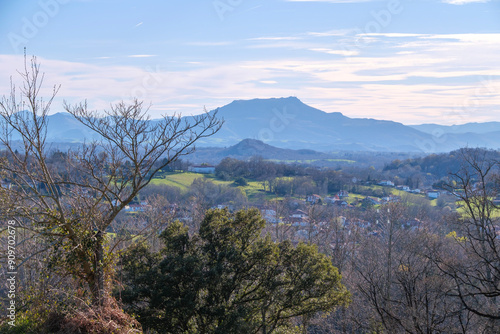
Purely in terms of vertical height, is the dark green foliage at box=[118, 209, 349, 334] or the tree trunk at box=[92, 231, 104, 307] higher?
the tree trunk at box=[92, 231, 104, 307]

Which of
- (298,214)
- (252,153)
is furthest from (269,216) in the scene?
(252,153)

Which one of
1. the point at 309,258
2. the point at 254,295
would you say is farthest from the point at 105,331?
the point at 309,258

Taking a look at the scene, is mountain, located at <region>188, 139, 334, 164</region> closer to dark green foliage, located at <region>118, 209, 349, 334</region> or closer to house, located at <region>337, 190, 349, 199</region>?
house, located at <region>337, 190, 349, 199</region>

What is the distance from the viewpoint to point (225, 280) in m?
11.6

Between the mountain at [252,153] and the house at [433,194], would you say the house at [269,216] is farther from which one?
the mountain at [252,153]

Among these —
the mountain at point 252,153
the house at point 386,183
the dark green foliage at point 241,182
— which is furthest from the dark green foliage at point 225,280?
the mountain at point 252,153

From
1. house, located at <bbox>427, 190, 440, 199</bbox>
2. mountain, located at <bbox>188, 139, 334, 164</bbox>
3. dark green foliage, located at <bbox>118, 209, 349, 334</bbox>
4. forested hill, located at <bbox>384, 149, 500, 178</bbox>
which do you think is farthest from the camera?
mountain, located at <bbox>188, 139, 334, 164</bbox>

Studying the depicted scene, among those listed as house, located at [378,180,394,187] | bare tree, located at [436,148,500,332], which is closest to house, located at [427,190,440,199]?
house, located at [378,180,394,187]

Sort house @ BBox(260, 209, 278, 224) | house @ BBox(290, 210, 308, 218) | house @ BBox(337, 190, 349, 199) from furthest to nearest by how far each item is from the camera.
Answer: house @ BBox(337, 190, 349, 199), house @ BBox(290, 210, 308, 218), house @ BBox(260, 209, 278, 224)

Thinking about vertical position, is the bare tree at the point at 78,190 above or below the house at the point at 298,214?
above

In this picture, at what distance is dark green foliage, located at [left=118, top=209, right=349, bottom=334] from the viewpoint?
36.3 ft

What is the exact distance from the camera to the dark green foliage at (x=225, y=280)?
1106cm

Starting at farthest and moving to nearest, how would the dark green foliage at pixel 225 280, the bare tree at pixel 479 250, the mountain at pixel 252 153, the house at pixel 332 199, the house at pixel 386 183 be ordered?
the mountain at pixel 252 153, the house at pixel 386 183, the house at pixel 332 199, the dark green foliage at pixel 225 280, the bare tree at pixel 479 250

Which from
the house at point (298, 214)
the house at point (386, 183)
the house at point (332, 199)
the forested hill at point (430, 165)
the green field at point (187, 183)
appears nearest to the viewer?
the house at point (298, 214)
